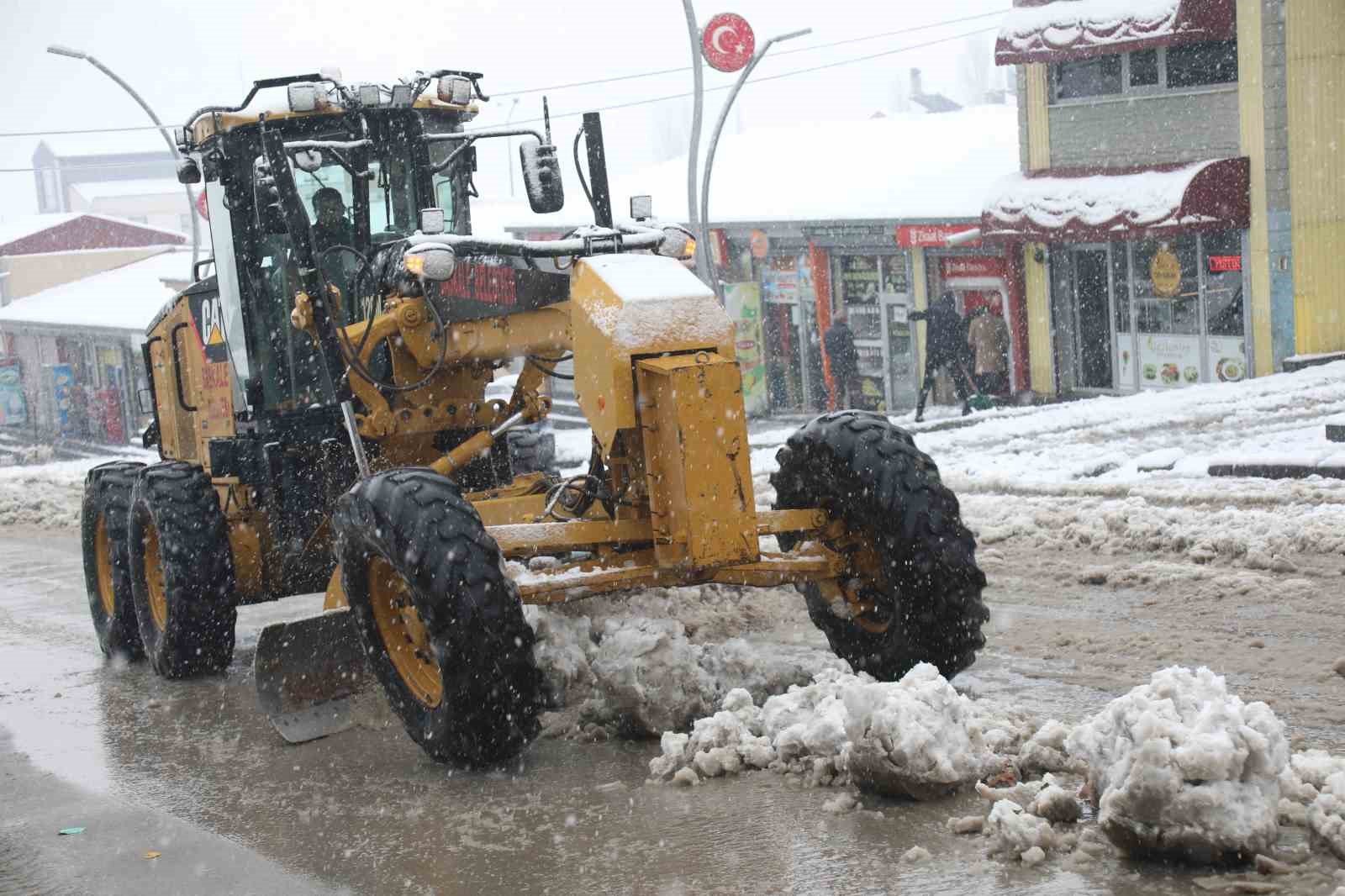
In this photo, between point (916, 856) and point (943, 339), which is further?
point (943, 339)

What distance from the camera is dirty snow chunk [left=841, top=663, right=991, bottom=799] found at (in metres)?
5.42

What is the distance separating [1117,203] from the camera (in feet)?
70.9

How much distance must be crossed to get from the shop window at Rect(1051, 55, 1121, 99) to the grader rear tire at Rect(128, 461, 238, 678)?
17.4 metres

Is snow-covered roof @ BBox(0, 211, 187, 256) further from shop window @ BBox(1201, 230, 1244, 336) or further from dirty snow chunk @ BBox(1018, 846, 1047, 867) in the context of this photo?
dirty snow chunk @ BBox(1018, 846, 1047, 867)

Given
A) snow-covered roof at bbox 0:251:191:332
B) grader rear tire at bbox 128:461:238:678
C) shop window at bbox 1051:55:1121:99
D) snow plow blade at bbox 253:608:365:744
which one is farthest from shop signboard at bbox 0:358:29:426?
snow plow blade at bbox 253:608:365:744

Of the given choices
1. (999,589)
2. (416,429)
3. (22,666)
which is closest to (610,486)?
(416,429)

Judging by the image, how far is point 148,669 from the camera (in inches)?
370

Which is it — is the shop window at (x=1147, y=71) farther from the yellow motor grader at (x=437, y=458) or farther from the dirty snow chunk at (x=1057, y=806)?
the dirty snow chunk at (x=1057, y=806)

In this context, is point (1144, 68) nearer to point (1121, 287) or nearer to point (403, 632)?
point (1121, 287)

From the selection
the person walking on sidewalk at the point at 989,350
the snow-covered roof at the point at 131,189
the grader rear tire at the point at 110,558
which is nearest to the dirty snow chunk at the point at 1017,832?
the grader rear tire at the point at 110,558

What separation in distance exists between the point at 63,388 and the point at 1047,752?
41384 mm

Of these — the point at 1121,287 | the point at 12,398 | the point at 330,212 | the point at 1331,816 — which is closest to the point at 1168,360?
the point at 1121,287

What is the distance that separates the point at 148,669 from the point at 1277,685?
19.9 ft

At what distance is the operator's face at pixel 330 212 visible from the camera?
26.8 feet
